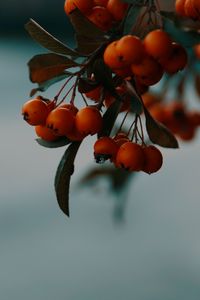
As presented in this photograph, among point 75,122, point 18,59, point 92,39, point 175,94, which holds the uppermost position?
point 92,39

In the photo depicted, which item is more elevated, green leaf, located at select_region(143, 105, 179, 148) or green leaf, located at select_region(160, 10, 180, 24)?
green leaf, located at select_region(160, 10, 180, 24)

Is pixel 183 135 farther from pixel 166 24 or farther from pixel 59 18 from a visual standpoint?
pixel 59 18

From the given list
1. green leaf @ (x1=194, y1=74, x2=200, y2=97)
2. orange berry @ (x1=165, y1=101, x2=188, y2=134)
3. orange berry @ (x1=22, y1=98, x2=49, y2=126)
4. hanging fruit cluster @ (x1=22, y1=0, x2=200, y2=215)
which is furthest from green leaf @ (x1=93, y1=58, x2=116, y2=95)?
orange berry @ (x1=165, y1=101, x2=188, y2=134)

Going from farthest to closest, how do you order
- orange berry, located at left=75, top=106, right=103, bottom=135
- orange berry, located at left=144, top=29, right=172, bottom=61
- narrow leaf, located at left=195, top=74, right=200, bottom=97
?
narrow leaf, located at left=195, top=74, right=200, bottom=97 < orange berry, located at left=75, top=106, right=103, bottom=135 < orange berry, located at left=144, top=29, right=172, bottom=61

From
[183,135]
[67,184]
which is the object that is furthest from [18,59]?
[67,184]

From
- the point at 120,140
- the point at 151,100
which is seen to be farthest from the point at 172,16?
the point at 151,100

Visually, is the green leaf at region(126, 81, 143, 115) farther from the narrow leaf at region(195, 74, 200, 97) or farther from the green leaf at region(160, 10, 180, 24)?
the narrow leaf at region(195, 74, 200, 97)
